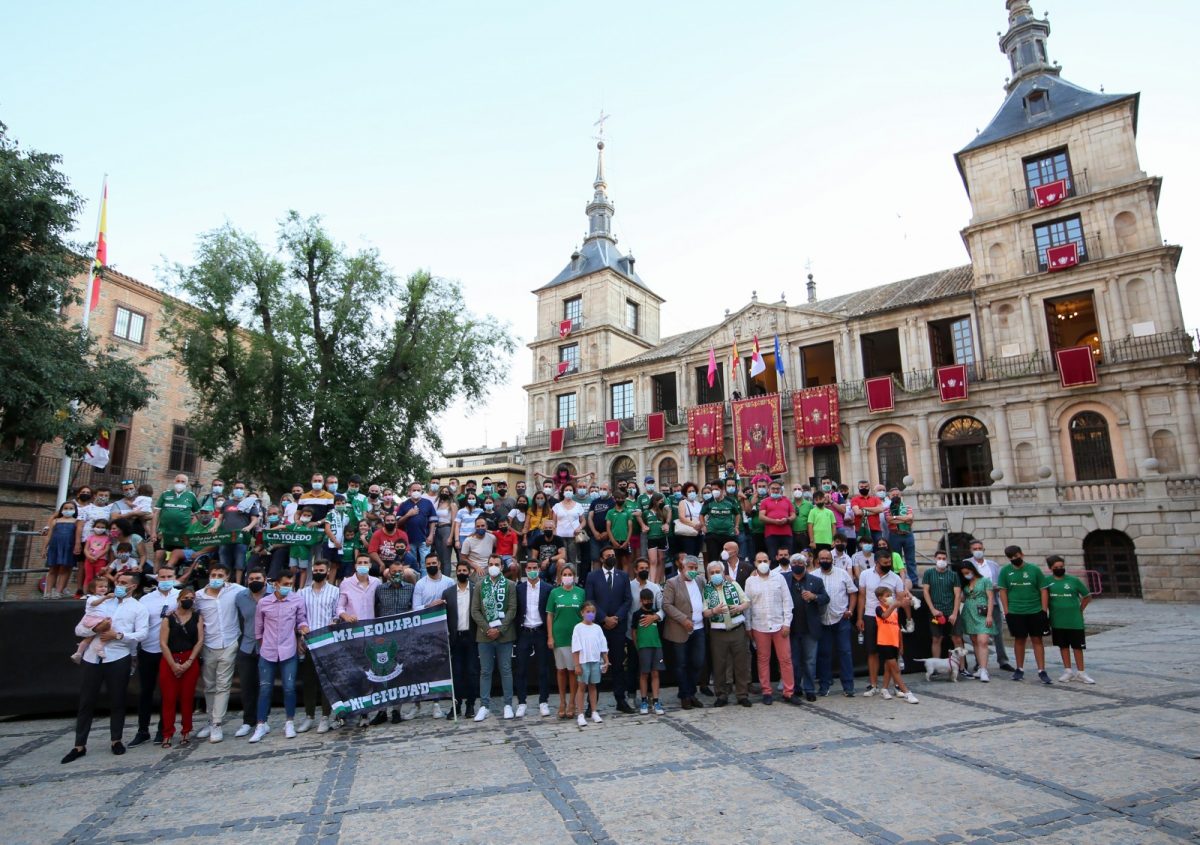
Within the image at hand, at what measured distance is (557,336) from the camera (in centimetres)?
4141

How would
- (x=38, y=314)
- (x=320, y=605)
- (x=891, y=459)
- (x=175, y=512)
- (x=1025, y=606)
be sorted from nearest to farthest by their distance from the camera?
(x=320, y=605), (x=1025, y=606), (x=175, y=512), (x=38, y=314), (x=891, y=459)

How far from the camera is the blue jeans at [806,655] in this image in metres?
8.74

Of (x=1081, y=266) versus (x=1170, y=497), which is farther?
(x=1081, y=266)

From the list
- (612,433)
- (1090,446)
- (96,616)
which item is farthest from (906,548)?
(612,433)

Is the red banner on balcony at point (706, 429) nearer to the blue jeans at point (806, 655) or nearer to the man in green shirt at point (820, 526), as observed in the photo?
the man in green shirt at point (820, 526)

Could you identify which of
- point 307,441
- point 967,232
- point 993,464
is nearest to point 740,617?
point 307,441

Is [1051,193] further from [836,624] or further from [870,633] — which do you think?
[836,624]

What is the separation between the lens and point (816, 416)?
1163 inches

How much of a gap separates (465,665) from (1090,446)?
25.5 meters

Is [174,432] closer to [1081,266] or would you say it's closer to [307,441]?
[307,441]

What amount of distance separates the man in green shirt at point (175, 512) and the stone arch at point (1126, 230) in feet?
103

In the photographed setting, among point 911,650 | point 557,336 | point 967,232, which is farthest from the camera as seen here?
point 557,336

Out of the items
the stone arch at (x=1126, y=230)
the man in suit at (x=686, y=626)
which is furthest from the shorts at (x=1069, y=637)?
the stone arch at (x=1126, y=230)

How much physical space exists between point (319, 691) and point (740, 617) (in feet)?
18.8
